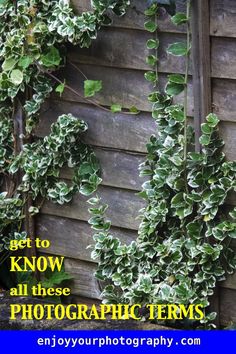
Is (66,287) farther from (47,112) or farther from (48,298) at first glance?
(47,112)

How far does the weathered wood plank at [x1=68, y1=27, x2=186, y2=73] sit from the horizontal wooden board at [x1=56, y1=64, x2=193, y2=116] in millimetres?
33

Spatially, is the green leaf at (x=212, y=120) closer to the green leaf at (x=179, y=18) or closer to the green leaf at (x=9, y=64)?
the green leaf at (x=179, y=18)

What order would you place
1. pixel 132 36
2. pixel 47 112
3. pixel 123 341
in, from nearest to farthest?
pixel 123 341 < pixel 132 36 < pixel 47 112

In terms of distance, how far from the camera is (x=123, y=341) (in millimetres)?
3875

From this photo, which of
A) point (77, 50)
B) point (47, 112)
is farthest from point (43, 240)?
point (77, 50)

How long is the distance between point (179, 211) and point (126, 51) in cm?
75

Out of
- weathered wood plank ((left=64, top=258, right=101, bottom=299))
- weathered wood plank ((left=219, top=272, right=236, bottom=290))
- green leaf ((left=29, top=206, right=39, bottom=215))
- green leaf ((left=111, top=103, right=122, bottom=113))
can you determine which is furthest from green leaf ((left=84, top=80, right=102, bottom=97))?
weathered wood plank ((left=219, top=272, right=236, bottom=290))

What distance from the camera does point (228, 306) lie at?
4.14m

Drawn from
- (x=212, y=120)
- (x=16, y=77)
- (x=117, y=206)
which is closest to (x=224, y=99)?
(x=212, y=120)

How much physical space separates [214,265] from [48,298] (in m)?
0.98

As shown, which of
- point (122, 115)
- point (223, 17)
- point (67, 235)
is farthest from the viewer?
point (67, 235)

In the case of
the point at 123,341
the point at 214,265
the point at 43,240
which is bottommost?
the point at 123,341

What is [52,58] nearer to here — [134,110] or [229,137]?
[134,110]

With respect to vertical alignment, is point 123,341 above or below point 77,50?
below
